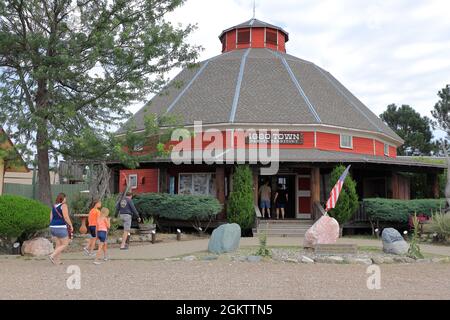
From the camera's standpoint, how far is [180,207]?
1886 cm

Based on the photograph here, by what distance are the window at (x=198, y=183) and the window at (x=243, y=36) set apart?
12.7 metres

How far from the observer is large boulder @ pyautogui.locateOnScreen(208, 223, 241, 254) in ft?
40.4

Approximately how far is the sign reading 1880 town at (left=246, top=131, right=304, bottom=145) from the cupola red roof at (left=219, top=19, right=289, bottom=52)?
11.0 metres

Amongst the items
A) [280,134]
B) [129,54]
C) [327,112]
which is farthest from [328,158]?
[129,54]

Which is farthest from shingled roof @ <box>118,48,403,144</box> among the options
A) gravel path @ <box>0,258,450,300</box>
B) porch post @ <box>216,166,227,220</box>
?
gravel path @ <box>0,258,450,300</box>

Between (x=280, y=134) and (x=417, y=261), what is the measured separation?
39.8 ft

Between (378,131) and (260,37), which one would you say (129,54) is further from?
(260,37)

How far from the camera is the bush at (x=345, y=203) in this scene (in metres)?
18.8

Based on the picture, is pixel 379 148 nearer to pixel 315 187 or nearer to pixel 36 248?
pixel 315 187

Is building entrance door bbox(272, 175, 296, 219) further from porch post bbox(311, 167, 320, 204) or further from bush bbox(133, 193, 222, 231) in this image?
bush bbox(133, 193, 222, 231)

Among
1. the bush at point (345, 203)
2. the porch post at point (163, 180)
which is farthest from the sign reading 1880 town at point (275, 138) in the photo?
the porch post at point (163, 180)

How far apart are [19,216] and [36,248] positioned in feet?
3.01

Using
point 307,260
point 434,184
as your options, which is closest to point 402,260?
point 307,260

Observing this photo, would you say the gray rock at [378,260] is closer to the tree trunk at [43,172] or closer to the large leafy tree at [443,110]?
the tree trunk at [43,172]
